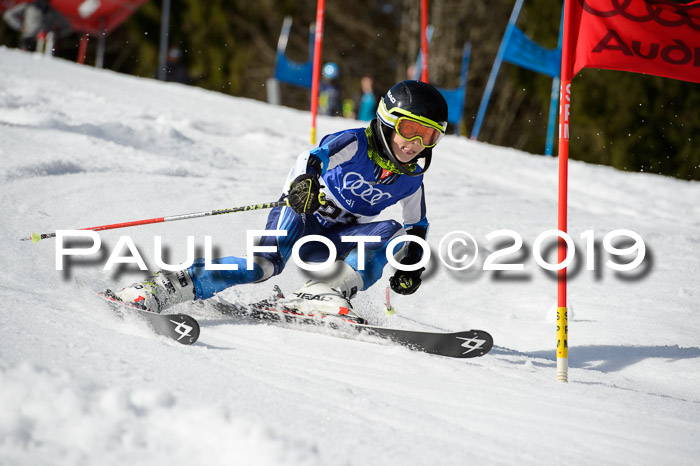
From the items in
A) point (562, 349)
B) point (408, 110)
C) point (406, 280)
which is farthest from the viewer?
point (406, 280)

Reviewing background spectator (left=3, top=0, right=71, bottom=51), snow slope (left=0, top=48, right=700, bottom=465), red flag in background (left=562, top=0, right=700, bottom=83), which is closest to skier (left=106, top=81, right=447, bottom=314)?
snow slope (left=0, top=48, right=700, bottom=465)

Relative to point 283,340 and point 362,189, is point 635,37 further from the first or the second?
point 283,340

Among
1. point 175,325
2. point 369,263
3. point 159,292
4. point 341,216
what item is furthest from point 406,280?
point 175,325

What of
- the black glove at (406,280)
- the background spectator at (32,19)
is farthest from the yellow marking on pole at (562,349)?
the background spectator at (32,19)

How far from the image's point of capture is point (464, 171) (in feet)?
31.0

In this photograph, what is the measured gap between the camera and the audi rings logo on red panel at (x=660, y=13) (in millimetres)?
3802

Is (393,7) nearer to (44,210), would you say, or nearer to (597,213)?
(597,213)

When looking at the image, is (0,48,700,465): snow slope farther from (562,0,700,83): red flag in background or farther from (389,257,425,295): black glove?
(562,0,700,83): red flag in background

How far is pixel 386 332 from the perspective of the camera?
3.45 meters

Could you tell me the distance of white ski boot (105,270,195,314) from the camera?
344cm

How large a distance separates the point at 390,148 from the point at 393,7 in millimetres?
22221

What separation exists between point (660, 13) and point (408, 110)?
1.53 meters

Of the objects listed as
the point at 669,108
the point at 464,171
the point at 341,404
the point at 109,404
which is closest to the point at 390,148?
the point at 341,404

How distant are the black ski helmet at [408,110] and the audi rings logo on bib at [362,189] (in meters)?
0.20
